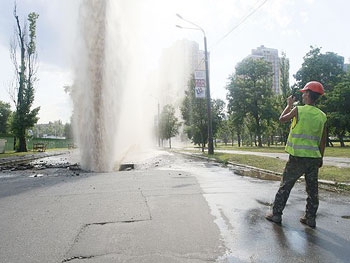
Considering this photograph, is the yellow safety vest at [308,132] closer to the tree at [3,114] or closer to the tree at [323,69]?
the tree at [323,69]

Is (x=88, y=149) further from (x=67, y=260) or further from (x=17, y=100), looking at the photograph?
(x=17, y=100)

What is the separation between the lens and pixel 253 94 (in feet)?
171

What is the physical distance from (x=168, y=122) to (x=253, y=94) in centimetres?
2939

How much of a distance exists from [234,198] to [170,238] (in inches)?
120

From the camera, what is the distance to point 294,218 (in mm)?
5234

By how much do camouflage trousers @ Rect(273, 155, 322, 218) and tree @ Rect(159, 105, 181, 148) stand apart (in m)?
72.0

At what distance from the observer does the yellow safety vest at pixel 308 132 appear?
4.83m

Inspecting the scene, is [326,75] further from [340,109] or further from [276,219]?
[276,219]

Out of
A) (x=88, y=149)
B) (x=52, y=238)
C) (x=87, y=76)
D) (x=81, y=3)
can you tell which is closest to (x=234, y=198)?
(x=52, y=238)

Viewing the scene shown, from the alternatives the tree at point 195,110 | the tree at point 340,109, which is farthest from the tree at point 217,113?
the tree at point 340,109

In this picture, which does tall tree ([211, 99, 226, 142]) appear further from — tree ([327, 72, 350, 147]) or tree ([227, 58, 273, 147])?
tree ([327, 72, 350, 147])

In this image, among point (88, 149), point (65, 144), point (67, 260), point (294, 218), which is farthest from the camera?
point (65, 144)

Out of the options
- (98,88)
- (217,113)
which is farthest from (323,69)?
(98,88)

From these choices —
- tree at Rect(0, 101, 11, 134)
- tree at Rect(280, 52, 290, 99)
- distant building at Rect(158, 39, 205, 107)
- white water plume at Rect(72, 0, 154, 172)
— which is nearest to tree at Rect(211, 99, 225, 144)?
Answer: tree at Rect(280, 52, 290, 99)
